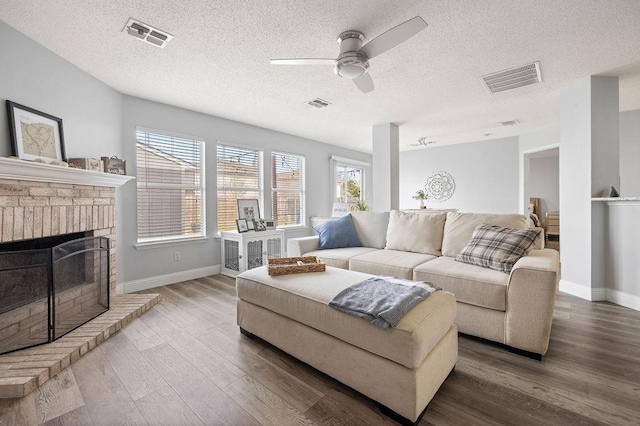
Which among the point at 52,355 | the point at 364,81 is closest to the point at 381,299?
the point at 364,81

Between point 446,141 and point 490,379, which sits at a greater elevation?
point 446,141

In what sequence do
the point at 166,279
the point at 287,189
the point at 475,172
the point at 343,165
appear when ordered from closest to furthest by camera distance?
the point at 166,279
the point at 287,189
the point at 475,172
the point at 343,165

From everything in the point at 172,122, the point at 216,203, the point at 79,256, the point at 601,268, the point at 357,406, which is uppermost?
the point at 172,122

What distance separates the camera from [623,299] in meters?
2.88

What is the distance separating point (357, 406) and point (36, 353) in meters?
2.13

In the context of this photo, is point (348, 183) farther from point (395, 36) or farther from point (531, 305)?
point (531, 305)

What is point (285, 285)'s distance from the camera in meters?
1.95

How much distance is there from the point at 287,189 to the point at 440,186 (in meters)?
3.83

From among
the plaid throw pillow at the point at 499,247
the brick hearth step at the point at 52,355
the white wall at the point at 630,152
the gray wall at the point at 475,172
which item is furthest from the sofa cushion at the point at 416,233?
the gray wall at the point at 475,172

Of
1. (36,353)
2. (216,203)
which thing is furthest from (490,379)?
(216,203)

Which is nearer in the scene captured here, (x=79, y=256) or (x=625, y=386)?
(x=625, y=386)

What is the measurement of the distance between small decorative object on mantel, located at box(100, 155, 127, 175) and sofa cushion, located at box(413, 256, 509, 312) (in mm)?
3166

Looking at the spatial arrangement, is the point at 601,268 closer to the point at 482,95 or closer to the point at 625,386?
the point at 625,386

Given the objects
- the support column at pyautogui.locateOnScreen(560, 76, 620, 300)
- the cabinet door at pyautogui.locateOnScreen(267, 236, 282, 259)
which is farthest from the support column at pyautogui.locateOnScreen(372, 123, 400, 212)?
the support column at pyautogui.locateOnScreen(560, 76, 620, 300)
